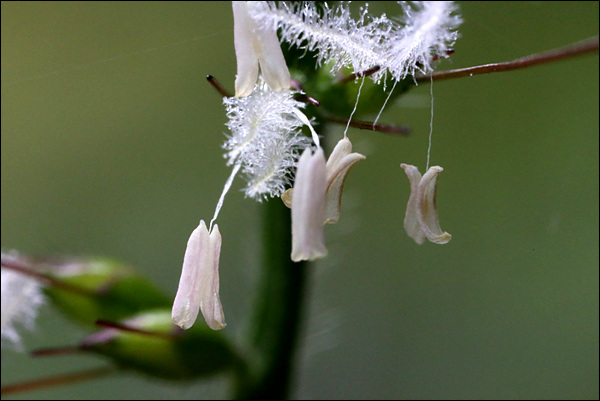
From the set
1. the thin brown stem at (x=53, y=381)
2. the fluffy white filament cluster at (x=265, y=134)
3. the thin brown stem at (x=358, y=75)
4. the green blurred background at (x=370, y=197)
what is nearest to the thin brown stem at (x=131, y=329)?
the thin brown stem at (x=53, y=381)

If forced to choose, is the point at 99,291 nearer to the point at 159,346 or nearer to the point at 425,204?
the point at 159,346

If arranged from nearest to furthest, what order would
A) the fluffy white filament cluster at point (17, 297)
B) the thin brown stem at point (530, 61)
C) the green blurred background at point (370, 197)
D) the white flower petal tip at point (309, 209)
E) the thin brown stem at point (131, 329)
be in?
the thin brown stem at point (530, 61) → the white flower petal tip at point (309, 209) → the thin brown stem at point (131, 329) → the fluffy white filament cluster at point (17, 297) → the green blurred background at point (370, 197)

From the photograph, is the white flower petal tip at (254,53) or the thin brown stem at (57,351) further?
the thin brown stem at (57,351)

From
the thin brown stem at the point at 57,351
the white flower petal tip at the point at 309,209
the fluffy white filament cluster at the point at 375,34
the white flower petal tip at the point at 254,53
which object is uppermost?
the fluffy white filament cluster at the point at 375,34

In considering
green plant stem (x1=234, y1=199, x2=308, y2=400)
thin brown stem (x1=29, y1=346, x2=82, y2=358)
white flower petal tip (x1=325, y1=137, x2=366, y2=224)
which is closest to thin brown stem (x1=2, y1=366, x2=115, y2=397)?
thin brown stem (x1=29, y1=346, x2=82, y2=358)

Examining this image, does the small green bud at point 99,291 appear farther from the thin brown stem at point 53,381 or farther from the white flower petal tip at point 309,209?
the white flower petal tip at point 309,209

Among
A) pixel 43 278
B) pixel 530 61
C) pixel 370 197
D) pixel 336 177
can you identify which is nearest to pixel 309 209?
pixel 336 177

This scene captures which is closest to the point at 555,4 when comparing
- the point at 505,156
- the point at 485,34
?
the point at 485,34
